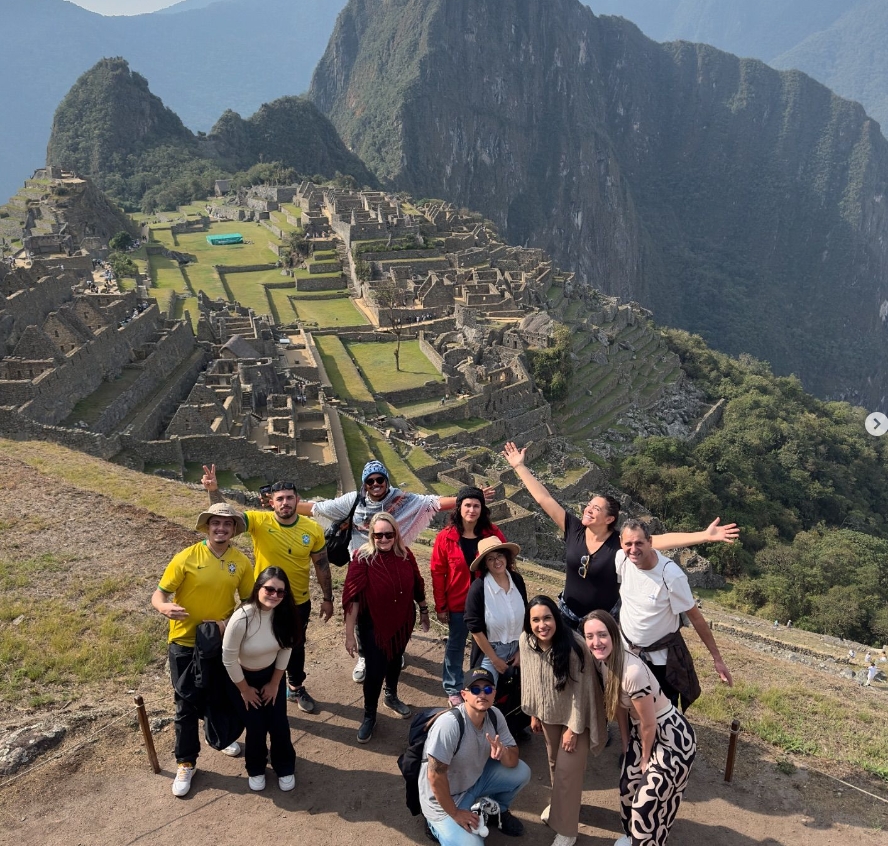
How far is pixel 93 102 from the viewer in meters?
88.0

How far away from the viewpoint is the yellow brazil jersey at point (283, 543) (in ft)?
18.6

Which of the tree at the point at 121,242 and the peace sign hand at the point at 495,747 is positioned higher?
the tree at the point at 121,242

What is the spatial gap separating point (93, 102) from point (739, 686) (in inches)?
3913

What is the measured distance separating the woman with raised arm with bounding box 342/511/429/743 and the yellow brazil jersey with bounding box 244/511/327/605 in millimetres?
375

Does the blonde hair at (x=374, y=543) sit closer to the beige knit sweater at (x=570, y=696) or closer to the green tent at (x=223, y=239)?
the beige knit sweater at (x=570, y=696)

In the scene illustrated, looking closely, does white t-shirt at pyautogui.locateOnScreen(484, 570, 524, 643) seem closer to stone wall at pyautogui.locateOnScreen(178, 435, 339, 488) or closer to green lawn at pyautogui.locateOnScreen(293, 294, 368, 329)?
stone wall at pyautogui.locateOnScreen(178, 435, 339, 488)

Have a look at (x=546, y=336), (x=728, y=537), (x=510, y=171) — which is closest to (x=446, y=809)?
(x=728, y=537)

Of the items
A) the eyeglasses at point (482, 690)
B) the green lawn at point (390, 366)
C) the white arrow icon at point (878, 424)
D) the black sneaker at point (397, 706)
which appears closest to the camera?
the eyeglasses at point (482, 690)

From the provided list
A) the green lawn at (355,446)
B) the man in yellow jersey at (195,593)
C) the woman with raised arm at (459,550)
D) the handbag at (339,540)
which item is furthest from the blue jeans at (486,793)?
the green lawn at (355,446)

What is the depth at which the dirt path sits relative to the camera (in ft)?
16.5

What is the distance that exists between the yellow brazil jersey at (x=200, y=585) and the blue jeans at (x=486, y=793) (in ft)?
6.35

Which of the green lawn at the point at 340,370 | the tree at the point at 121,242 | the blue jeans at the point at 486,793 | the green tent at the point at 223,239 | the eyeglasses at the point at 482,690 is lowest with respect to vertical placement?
the green lawn at the point at 340,370

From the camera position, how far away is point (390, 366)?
31266 mm

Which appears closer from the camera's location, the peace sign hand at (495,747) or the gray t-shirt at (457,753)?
the gray t-shirt at (457,753)
